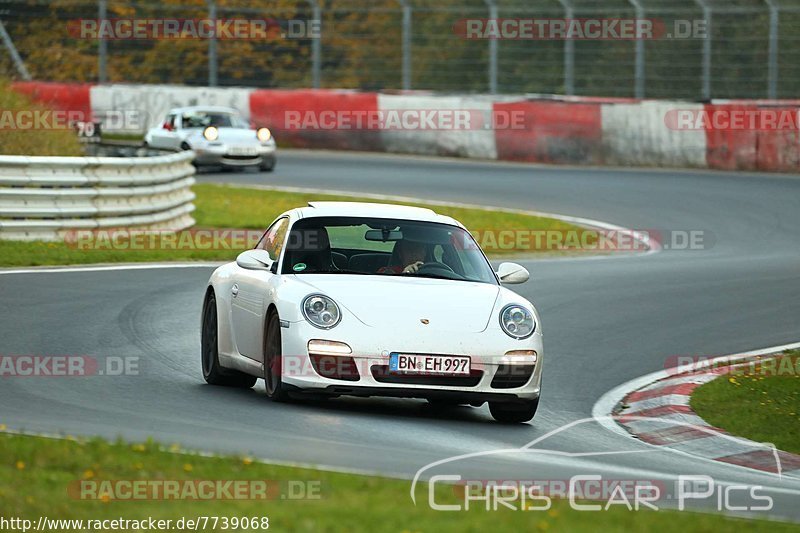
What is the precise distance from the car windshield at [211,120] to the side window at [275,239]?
20319 millimetres

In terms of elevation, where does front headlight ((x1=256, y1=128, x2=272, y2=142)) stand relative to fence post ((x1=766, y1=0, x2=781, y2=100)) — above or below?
below

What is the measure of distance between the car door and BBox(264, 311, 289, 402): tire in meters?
0.15

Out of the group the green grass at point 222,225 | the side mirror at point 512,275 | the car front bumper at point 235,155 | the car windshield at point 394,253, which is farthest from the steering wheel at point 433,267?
the car front bumper at point 235,155

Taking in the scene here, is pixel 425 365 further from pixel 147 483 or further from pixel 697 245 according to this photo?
pixel 697 245

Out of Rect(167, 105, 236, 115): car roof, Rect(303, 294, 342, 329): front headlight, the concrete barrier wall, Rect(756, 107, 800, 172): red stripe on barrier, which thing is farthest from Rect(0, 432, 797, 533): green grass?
Rect(167, 105, 236, 115): car roof

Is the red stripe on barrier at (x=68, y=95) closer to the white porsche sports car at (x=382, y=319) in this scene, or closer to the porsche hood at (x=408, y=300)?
the white porsche sports car at (x=382, y=319)

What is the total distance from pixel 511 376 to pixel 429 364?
54 centimetres

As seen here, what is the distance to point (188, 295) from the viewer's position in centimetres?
1526

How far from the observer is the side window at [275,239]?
10625mm

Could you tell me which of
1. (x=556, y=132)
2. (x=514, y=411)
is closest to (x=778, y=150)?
(x=556, y=132)

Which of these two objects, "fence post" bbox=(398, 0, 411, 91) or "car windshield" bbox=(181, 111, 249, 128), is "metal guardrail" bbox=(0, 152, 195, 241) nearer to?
"car windshield" bbox=(181, 111, 249, 128)

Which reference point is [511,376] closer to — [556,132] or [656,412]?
[656,412]

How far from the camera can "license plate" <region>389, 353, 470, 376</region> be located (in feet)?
30.9

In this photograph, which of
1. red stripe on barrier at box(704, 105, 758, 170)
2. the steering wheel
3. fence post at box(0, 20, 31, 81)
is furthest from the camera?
fence post at box(0, 20, 31, 81)
